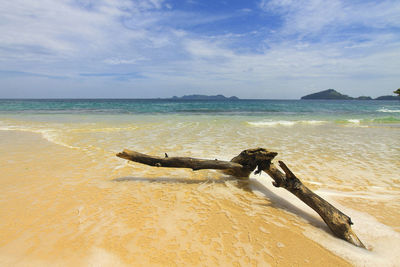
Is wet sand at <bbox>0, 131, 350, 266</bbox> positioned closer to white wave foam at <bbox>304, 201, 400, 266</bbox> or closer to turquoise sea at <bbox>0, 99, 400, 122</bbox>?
white wave foam at <bbox>304, 201, 400, 266</bbox>

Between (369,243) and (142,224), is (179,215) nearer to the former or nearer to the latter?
(142,224)

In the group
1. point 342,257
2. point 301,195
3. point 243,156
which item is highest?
point 243,156

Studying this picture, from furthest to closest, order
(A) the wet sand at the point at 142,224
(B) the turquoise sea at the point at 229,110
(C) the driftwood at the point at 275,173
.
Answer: (B) the turquoise sea at the point at 229,110, (C) the driftwood at the point at 275,173, (A) the wet sand at the point at 142,224

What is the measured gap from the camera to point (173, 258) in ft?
8.13

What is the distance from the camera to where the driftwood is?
9.65 feet

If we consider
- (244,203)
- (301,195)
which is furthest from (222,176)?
(301,195)

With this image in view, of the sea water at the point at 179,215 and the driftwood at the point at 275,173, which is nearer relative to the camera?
the sea water at the point at 179,215

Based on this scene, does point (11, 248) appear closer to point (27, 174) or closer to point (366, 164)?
point (27, 174)

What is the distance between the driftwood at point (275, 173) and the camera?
116 inches

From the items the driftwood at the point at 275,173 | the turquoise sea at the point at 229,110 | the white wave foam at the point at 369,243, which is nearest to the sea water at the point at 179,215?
the white wave foam at the point at 369,243

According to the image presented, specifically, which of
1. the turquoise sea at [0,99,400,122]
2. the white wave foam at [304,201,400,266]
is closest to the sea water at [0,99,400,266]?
the white wave foam at [304,201,400,266]

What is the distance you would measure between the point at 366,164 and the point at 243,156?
4206 millimetres

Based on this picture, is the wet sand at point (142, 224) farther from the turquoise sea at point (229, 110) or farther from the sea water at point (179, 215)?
the turquoise sea at point (229, 110)

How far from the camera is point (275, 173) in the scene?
400 cm
